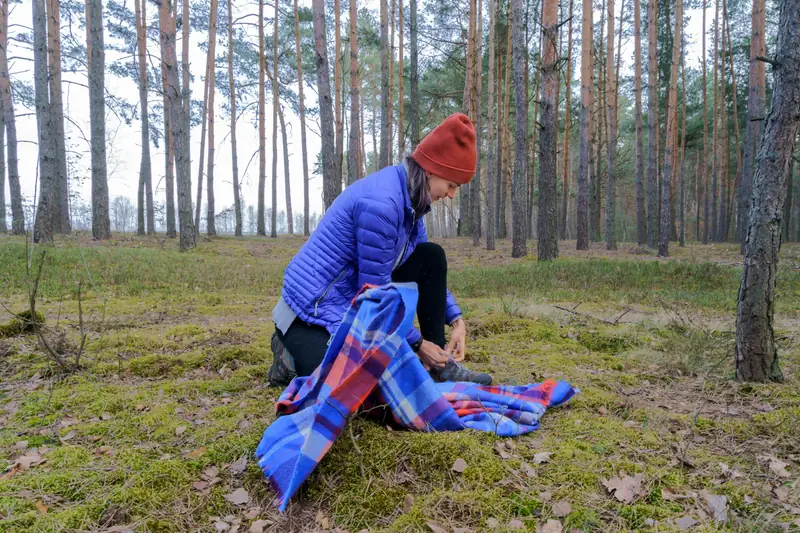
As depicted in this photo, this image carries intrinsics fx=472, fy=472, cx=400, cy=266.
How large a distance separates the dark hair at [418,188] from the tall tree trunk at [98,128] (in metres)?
14.1

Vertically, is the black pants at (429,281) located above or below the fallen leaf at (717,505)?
above

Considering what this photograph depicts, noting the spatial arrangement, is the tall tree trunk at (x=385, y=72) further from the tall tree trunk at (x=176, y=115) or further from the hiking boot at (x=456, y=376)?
the hiking boot at (x=456, y=376)

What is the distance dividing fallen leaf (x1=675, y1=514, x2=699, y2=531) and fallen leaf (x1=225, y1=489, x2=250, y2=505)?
5.02ft

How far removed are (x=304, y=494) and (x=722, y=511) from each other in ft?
4.84

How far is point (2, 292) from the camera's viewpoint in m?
6.28

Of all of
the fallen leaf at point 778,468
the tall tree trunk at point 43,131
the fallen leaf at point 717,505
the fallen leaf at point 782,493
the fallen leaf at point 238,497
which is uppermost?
the tall tree trunk at point 43,131

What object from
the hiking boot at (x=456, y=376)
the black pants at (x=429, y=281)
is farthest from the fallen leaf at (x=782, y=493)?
the black pants at (x=429, y=281)

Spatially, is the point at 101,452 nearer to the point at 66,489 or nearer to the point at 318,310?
the point at 66,489

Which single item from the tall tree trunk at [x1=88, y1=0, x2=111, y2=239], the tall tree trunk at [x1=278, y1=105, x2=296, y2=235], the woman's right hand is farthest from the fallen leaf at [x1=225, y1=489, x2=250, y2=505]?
the tall tree trunk at [x1=278, y1=105, x2=296, y2=235]

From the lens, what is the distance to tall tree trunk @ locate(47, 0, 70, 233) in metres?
13.1

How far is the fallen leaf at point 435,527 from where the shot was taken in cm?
157

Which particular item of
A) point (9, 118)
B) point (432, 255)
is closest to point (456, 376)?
point (432, 255)

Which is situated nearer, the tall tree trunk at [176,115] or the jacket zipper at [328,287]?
the jacket zipper at [328,287]

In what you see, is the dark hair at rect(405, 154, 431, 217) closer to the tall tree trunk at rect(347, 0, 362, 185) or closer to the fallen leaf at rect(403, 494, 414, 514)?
the fallen leaf at rect(403, 494, 414, 514)
